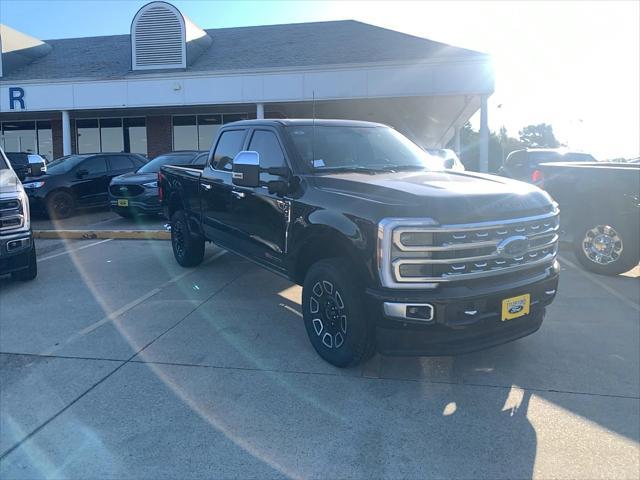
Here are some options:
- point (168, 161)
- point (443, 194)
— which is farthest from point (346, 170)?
point (168, 161)

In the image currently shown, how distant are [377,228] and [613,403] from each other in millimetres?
2028

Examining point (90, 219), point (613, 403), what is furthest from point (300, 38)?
point (613, 403)

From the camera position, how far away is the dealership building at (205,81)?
17875 mm

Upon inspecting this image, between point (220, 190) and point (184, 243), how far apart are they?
1.64 meters

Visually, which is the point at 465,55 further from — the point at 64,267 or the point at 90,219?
the point at 64,267

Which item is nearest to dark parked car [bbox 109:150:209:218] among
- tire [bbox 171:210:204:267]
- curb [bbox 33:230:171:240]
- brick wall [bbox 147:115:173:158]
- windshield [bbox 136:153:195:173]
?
windshield [bbox 136:153:195:173]

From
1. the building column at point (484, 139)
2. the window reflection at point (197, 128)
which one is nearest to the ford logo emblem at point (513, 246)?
the building column at point (484, 139)

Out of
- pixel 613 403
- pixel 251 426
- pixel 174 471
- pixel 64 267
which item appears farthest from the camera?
pixel 64 267

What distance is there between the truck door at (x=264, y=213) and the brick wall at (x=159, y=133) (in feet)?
62.6

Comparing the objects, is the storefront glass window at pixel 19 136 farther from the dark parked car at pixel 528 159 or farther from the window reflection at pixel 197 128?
the dark parked car at pixel 528 159

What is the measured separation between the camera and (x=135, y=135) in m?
23.8

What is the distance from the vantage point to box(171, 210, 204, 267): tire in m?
7.23

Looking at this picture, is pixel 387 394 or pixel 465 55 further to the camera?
pixel 465 55

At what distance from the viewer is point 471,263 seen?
363 cm
